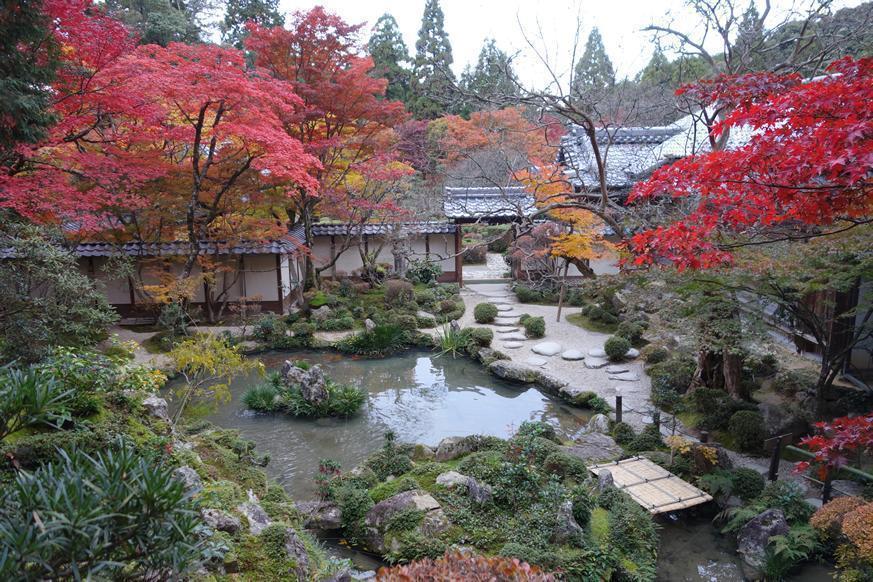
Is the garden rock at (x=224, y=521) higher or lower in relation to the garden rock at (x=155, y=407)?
lower

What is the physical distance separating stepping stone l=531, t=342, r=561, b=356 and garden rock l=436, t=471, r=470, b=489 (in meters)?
6.83

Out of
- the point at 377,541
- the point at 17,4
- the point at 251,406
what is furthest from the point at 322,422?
the point at 17,4

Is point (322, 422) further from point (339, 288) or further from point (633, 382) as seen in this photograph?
point (339, 288)

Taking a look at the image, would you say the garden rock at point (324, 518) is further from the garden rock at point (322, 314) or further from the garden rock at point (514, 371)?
the garden rock at point (322, 314)

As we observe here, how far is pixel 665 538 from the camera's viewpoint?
22.7 feet

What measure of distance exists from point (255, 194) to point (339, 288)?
4.54 metres

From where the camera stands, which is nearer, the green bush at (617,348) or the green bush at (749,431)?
the green bush at (749,431)

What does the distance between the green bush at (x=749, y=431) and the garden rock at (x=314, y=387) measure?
23.9 feet

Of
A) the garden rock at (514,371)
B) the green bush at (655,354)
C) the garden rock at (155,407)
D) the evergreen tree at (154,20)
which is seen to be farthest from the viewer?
the evergreen tree at (154,20)

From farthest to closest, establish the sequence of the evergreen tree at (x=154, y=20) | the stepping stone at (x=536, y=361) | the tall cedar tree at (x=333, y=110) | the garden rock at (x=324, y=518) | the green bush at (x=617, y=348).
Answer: the evergreen tree at (x=154, y=20) < the tall cedar tree at (x=333, y=110) < the stepping stone at (x=536, y=361) < the green bush at (x=617, y=348) < the garden rock at (x=324, y=518)

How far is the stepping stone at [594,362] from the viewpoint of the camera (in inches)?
497

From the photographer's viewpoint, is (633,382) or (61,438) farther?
(633,382)

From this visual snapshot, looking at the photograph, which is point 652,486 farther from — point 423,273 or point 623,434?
point 423,273

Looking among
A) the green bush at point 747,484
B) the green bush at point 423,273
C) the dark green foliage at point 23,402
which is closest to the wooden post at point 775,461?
the green bush at point 747,484
